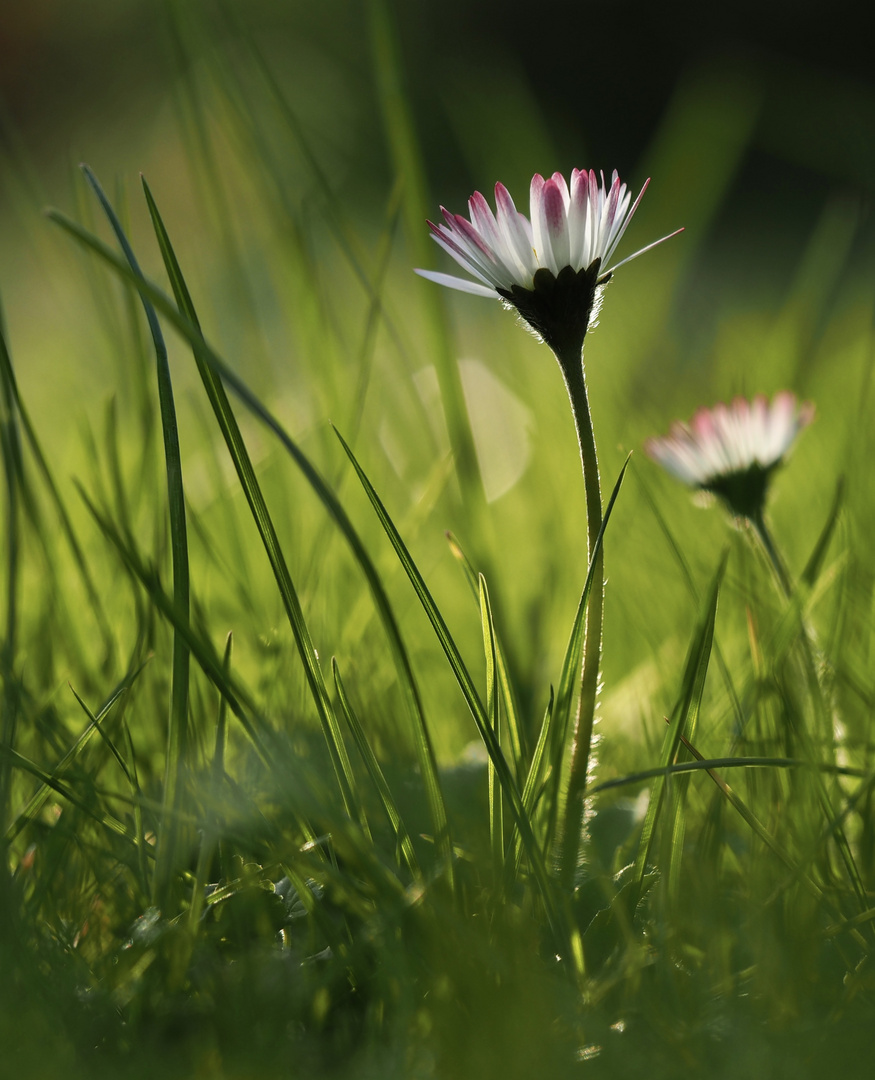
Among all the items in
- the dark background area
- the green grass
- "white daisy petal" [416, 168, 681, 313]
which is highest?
the dark background area

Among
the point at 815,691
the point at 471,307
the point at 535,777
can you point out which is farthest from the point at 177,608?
the point at 471,307

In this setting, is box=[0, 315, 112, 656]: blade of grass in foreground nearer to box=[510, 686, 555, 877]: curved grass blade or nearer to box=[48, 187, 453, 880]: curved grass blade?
box=[48, 187, 453, 880]: curved grass blade

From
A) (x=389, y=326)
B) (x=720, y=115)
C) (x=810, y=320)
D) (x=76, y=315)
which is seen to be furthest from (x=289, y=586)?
(x=810, y=320)

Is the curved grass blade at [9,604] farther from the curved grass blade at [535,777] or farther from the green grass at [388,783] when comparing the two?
the curved grass blade at [535,777]

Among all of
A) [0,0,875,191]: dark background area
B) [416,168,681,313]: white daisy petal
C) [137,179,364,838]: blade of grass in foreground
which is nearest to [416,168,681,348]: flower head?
[416,168,681,313]: white daisy petal

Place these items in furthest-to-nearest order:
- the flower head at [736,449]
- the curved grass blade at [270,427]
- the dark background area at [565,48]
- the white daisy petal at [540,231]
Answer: the dark background area at [565,48] < the flower head at [736,449] < the white daisy petal at [540,231] < the curved grass blade at [270,427]

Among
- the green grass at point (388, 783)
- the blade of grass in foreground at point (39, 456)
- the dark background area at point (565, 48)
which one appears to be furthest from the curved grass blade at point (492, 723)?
the dark background area at point (565, 48)

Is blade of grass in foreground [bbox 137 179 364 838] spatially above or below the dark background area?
below
